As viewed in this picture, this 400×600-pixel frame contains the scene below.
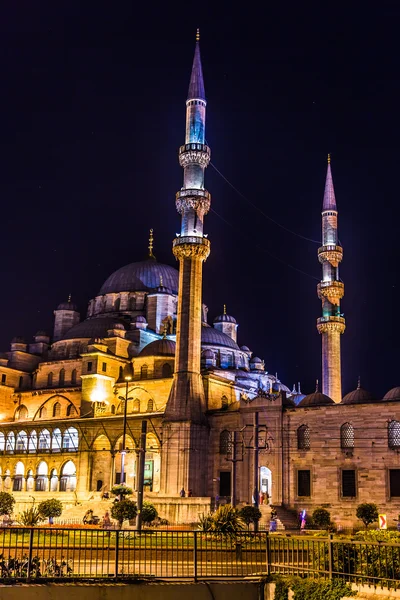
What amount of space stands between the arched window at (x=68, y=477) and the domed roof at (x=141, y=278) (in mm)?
17473

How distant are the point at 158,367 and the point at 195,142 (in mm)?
16311

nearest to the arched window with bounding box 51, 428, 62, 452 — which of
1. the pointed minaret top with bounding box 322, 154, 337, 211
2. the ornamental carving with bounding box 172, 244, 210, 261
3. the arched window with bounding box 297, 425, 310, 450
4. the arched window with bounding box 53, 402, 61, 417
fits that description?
the arched window with bounding box 53, 402, 61, 417

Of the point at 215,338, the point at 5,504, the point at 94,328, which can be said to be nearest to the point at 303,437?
the point at 5,504

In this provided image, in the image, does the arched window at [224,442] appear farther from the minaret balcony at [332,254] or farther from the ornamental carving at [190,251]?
A: the minaret balcony at [332,254]

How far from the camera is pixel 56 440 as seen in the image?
5291 cm

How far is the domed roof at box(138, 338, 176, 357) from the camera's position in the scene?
54906 millimetres

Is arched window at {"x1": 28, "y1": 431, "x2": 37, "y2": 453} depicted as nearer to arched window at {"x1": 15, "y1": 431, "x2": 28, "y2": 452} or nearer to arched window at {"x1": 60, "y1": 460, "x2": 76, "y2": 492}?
arched window at {"x1": 15, "y1": 431, "x2": 28, "y2": 452}

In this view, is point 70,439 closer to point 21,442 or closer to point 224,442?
point 21,442

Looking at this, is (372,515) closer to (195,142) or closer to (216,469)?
(216,469)

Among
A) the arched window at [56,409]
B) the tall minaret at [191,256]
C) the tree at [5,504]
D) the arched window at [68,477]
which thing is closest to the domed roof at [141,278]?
the arched window at [56,409]

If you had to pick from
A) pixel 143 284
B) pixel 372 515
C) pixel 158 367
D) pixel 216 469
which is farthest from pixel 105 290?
pixel 372 515

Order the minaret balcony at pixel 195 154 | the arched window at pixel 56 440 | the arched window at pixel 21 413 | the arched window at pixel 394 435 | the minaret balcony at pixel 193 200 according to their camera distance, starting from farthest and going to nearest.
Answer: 1. the arched window at pixel 21 413
2. the arched window at pixel 56 440
3. the minaret balcony at pixel 195 154
4. the minaret balcony at pixel 193 200
5. the arched window at pixel 394 435

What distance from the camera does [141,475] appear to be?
1196 inches

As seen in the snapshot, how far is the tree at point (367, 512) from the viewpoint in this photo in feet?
117
